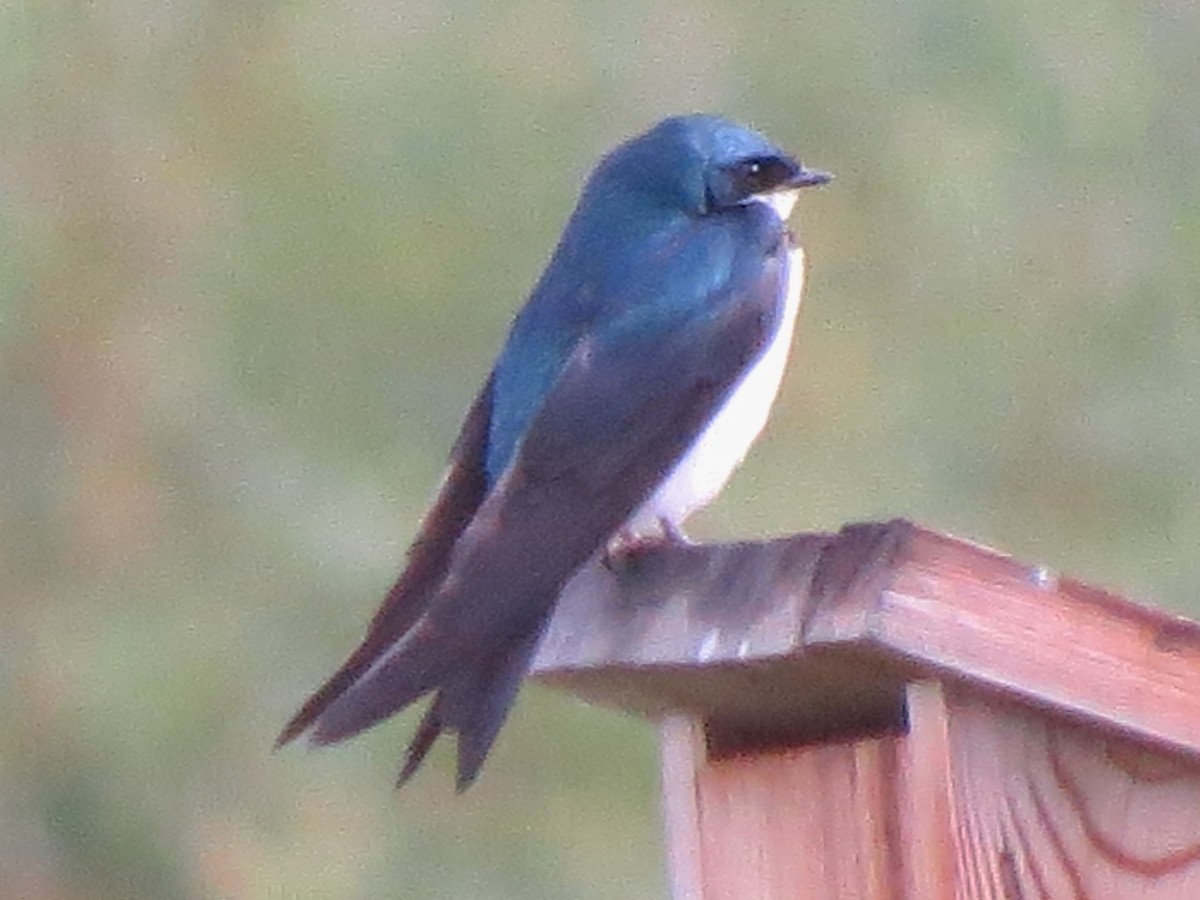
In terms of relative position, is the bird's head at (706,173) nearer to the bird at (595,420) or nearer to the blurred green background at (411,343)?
the bird at (595,420)

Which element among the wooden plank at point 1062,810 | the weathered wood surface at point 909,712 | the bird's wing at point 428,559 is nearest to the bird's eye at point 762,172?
the bird's wing at point 428,559

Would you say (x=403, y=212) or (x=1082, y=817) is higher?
(x=403, y=212)

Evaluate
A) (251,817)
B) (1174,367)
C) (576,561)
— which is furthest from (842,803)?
(1174,367)

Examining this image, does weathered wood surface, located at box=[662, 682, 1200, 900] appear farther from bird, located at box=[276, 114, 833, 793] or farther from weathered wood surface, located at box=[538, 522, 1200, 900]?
bird, located at box=[276, 114, 833, 793]

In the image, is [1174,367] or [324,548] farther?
[1174,367]

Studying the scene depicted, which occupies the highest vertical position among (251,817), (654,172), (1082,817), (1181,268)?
(1181,268)

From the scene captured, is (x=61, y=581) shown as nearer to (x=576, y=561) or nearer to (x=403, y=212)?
(x=403, y=212)

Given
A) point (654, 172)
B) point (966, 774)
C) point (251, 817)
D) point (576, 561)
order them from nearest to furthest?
point (966, 774), point (576, 561), point (654, 172), point (251, 817)
